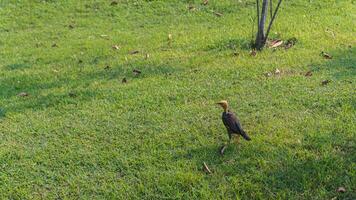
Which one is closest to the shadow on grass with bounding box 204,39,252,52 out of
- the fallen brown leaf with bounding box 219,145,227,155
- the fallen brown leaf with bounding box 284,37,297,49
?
the fallen brown leaf with bounding box 284,37,297,49

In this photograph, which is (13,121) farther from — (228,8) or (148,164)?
(228,8)

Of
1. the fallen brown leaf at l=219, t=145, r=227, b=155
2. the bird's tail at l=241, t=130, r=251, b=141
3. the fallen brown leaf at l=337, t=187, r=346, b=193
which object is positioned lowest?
the fallen brown leaf at l=337, t=187, r=346, b=193

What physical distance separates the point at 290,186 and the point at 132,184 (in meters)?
1.14

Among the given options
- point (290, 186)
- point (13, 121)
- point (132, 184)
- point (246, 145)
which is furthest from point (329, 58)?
point (13, 121)

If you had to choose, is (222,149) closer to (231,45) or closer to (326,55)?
(326,55)

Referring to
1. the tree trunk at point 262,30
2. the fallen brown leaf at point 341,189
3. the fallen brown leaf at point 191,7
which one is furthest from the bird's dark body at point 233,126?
the fallen brown leaf at point 191,7

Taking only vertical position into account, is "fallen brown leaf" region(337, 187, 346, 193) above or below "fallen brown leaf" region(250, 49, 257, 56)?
below

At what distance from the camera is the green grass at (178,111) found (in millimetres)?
3439

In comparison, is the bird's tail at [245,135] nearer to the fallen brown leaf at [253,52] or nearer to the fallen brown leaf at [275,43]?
the fallen brown leaf at [253,52]

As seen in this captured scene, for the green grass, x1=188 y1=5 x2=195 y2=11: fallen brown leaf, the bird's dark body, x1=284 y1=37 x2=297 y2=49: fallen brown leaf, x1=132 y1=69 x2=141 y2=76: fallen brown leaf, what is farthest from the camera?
x1=188 y1=5 x2=195 y2=11: fallen brown leaf

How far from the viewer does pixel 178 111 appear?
4.42 m

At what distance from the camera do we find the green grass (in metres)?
3.44

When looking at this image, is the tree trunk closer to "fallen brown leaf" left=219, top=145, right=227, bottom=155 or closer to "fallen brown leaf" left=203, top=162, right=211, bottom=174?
"fallen brown leaf" left=219, top=145, right=227, bottom=155

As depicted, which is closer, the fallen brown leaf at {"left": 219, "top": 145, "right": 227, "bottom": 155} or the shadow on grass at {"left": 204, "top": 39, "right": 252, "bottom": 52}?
the fallen brown leaf at {"left": 219, "top": 145, "right": 227, "bottom": 155}
